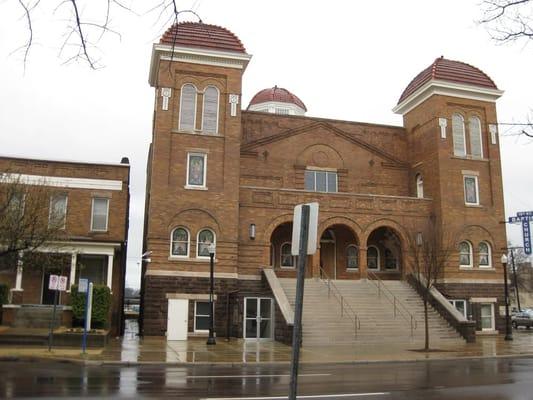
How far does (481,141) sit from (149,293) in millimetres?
21513

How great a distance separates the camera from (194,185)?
30.9 meters

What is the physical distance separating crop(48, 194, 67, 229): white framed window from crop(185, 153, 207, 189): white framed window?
6.30 metres

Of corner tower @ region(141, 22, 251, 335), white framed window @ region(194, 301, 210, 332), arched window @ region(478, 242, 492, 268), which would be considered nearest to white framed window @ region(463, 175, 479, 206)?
arched window @ region(478, 242, 492, 268)

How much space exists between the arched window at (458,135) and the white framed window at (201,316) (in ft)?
56.6

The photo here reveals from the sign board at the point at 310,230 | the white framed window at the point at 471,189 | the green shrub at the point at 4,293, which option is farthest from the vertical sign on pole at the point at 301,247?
the white framed window at the point at 471,189

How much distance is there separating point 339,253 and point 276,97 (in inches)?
547

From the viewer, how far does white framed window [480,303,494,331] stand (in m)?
33.7

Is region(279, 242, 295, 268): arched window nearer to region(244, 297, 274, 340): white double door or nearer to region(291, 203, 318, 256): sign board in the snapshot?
region(244, 297, 274, 340): white double door

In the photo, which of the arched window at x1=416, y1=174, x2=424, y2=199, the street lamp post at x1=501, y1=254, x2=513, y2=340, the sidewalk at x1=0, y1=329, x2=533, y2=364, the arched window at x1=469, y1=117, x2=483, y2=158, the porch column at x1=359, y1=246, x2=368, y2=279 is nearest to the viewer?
the sidewalk at x1=0, y1=329, x2=533, y2=364

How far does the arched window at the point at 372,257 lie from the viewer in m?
35.2

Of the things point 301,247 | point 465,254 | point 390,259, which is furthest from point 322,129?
point 301,247

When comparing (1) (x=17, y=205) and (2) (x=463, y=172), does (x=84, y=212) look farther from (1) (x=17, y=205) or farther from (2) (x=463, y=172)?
(2) (x=463, y=172)

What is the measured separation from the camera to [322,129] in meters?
36.3

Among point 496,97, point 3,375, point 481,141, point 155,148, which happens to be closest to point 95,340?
point 3,375
